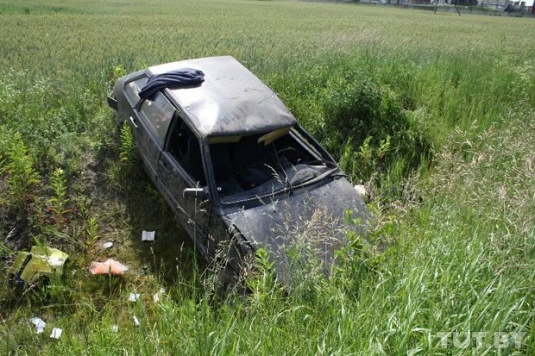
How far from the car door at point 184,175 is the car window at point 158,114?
12cm

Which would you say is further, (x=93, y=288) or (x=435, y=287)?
(x=93, y=288)

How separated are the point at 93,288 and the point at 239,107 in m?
2.32

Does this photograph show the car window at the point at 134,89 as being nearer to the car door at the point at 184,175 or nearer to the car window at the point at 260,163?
the car door at the point at 184,175

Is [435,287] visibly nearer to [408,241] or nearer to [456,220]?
[408,241]

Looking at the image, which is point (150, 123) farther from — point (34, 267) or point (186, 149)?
point (34, 267)

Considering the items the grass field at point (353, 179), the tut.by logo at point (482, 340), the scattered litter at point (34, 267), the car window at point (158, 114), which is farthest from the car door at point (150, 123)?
the tut.by logo at point (482, 340)

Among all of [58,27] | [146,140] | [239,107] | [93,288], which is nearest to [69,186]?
[146,140]

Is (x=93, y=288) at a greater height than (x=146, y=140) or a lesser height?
lesser

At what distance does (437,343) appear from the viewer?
2.05 meters

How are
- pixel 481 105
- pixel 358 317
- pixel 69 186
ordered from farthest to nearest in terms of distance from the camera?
pixel 481 105, pixel 69 186, pixel 358 317

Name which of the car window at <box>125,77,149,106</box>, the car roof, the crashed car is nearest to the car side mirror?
the crashed car

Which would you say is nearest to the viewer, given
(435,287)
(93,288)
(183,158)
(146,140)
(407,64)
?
(435,287)

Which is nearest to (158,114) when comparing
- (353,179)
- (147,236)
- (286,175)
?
(147,236)

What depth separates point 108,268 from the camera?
4273mm
